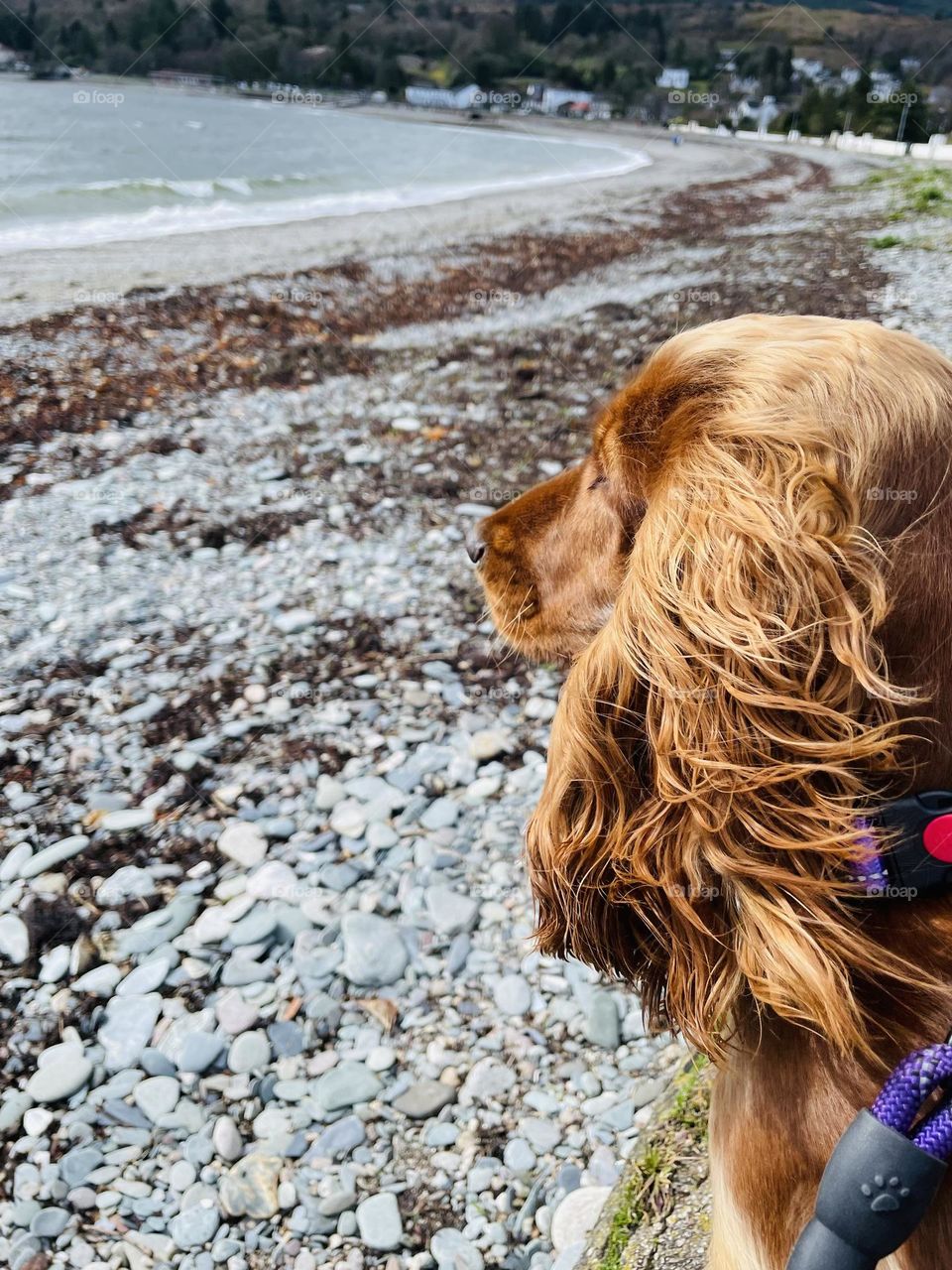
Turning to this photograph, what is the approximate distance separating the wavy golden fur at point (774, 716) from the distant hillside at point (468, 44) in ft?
191

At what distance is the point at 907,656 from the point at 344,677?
3.39 m

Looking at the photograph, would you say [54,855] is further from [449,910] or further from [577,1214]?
[577,1214]

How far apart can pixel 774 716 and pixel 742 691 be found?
0.20ft

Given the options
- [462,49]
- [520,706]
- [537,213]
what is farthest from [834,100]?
[520,706]

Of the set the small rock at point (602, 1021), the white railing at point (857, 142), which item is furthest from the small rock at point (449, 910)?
the white railing at point (857, 142)

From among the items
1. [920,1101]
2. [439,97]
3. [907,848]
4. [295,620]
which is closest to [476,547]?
[907,848]

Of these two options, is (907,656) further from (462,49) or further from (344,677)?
(462,49)

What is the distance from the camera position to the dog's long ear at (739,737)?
1451 mm

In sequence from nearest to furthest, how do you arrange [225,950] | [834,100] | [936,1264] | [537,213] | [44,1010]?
[936,1264], [44,1010], [225,950], [537,213], [834,100]

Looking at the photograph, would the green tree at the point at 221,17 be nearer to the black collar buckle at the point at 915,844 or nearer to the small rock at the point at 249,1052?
the small rock at the point at 249,1052

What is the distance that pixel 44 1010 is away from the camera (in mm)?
2955

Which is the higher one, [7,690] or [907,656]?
[907,656]

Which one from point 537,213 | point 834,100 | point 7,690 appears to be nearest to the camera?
point 7,690

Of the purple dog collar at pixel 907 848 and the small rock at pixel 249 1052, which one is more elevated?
the purple dog collar at pixel 907 848
